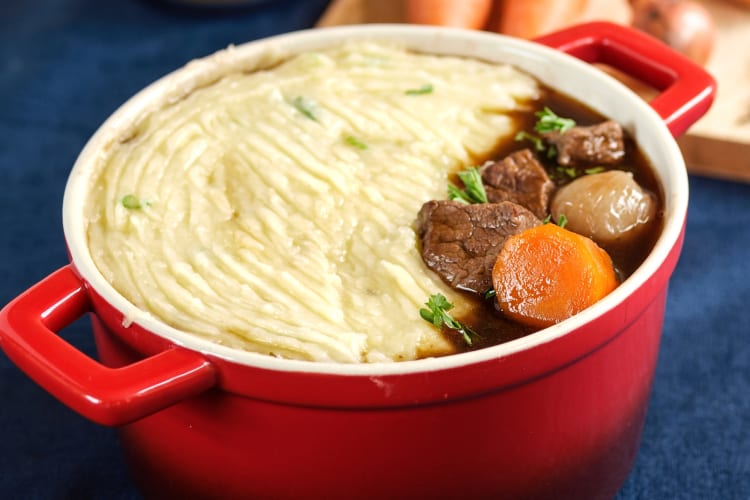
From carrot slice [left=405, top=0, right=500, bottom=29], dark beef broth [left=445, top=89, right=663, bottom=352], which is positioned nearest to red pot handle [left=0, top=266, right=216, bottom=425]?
dark beef broth [left=445, top=89, right=663, bottom=352]

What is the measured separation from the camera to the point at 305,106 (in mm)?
2977

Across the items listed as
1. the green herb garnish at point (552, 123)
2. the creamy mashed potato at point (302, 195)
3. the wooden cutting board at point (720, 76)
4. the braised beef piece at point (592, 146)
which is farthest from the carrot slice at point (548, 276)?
the wooden cutting board at point (720, 76)

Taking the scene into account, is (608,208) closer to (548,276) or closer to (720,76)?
(548,276)

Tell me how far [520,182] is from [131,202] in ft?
3.45

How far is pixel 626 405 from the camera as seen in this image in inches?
97.9

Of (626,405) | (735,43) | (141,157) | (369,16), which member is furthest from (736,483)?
(369,16)

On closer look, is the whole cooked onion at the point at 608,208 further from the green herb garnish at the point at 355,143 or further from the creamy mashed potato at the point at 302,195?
the green herb garnish at the point at 355,143

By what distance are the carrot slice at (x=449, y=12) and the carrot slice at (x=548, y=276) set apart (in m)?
1.89

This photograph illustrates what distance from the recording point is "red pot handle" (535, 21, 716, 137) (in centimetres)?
291

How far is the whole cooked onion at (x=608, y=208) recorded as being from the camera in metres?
2.54

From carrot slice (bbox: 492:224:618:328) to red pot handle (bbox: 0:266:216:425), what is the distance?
2.37 ft

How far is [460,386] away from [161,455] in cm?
85

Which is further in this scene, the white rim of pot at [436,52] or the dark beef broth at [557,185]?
the dark beef broth at [557,185]

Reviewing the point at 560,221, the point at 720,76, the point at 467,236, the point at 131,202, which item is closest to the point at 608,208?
the point at 560,221
